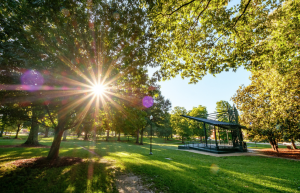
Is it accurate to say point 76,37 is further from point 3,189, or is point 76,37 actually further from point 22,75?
point 3,189

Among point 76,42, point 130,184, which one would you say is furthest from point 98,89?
point 130,184

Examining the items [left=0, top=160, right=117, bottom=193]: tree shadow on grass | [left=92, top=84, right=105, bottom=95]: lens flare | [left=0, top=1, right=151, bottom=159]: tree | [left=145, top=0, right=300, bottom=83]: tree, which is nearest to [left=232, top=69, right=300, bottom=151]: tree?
[left=145, top=0, right=300, bottom=83]: tree

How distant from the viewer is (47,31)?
646cm

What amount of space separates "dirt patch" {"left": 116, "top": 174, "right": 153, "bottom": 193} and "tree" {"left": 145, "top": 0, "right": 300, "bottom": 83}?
24.5 ft

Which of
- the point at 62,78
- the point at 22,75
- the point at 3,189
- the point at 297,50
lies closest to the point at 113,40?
the point at 62,78

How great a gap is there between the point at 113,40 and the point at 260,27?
28.8ft

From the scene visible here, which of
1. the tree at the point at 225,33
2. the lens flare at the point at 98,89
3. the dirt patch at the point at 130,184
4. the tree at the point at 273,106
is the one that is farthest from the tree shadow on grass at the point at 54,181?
the tree at the point at 273,106

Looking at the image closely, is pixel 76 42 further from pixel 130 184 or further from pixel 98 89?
pixel 130 184

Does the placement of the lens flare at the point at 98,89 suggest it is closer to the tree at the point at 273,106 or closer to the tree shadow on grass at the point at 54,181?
the tree shadow on grass at the point at 54,181

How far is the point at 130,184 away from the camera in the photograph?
5801mm

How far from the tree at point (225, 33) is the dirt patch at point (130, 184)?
294 inches

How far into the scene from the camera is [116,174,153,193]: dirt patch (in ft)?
17.1

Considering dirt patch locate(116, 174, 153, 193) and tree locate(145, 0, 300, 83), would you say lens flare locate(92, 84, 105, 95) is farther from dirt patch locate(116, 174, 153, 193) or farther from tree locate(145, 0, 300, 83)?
dirt patch locate(116, 174, 153, 193)

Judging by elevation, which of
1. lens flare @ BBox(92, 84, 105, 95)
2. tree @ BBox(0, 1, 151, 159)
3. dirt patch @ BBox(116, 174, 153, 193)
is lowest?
dirt patch @ BBox(116, 174, 153, 193)
